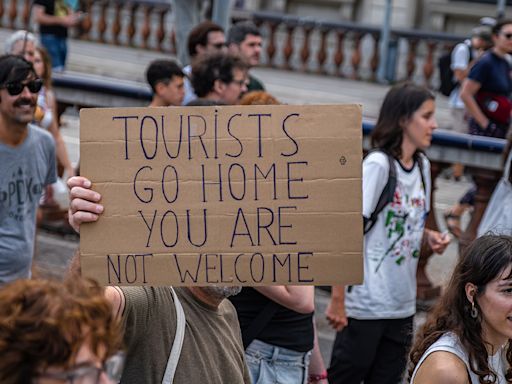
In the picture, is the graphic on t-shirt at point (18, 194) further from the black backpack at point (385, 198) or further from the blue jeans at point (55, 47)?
the blue jeans at point (55, 47)

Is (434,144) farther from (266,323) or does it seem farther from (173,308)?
(173,308)

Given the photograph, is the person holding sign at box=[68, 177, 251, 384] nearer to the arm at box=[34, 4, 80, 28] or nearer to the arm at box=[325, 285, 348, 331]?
the arm at box=[325, 285, 348, 331]

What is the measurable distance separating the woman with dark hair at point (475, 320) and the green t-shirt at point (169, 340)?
1.93 ft

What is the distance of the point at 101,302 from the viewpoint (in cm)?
225

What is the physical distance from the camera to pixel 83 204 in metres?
3.15

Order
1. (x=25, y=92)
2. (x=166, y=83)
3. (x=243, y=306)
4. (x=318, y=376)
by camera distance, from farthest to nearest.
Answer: (x=166, y=83)
(x=25, y=92)
(x=318, y=376)
(x=243, y=306)

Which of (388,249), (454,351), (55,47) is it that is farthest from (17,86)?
(55,47)

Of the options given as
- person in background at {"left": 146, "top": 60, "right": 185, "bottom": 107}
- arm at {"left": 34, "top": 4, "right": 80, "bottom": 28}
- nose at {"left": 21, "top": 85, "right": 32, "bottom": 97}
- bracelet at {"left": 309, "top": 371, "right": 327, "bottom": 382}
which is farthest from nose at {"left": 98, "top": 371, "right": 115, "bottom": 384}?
arm at {"left": 34, "top": 4, "right": 80, "bottom": 28}

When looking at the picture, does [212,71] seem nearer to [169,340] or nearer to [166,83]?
[166,83]

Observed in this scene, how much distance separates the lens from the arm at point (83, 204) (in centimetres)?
314

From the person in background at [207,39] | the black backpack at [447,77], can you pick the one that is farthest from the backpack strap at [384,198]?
the black backpack at [447,77]

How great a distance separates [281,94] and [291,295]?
13560 mm

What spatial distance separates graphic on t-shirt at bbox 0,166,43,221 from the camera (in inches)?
197

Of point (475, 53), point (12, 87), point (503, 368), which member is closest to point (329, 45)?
point (475, 53)
